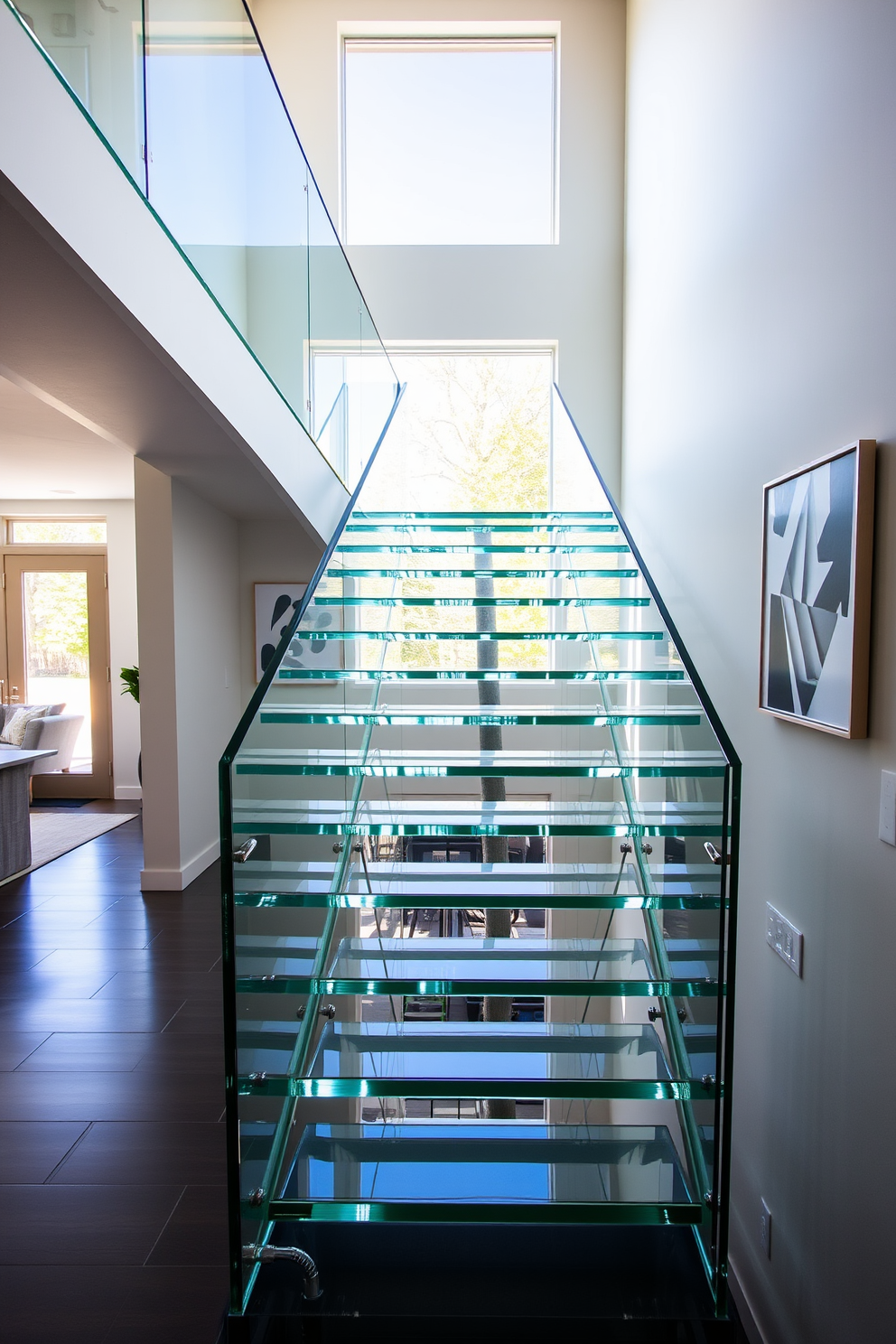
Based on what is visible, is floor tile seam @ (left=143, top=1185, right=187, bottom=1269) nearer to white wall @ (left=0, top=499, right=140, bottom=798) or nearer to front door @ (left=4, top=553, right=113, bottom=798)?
white wall @ (left=0, top=499, right=140, bottom=798)

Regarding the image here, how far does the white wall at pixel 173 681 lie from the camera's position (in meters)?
5.03

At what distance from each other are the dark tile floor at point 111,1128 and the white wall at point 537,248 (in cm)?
474

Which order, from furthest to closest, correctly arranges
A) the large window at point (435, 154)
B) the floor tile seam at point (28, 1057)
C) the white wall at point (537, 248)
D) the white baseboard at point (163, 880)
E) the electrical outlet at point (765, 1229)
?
the large window at point (435, 154)
the white wall at point (537, 248)
the white baseboard at point (163, 880)
the floor tile seam at point (28, 1057)
the electrical outlet at point (765, 1229)

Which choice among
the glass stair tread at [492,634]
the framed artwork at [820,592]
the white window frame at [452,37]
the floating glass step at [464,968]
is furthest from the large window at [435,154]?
the floating glass step at [464,968]

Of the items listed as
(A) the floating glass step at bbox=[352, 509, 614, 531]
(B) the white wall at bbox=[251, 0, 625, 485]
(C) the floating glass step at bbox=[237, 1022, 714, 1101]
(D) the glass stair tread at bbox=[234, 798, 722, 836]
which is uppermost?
(B) the white wall at bbox=[251, 0, 625, 485]

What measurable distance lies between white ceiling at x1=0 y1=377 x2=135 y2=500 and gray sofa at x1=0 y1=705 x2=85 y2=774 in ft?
6.90

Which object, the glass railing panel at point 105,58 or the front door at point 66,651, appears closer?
the glass railing panel at point 105,58

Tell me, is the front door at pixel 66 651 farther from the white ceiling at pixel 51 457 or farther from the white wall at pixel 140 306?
the white wall at pixel 140 306

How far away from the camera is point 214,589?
5984mm

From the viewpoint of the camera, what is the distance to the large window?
6695mm

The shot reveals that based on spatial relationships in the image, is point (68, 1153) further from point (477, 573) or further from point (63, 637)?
point (63, 637)

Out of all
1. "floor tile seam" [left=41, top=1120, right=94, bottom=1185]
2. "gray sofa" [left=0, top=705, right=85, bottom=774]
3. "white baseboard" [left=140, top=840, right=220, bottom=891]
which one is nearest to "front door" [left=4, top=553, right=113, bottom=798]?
"gray sofa" [left=0, top=705, right=85, bottom=774]

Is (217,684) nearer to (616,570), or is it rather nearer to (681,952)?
(616,570)

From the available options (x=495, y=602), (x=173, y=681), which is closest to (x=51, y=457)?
(x=173, y=681)
